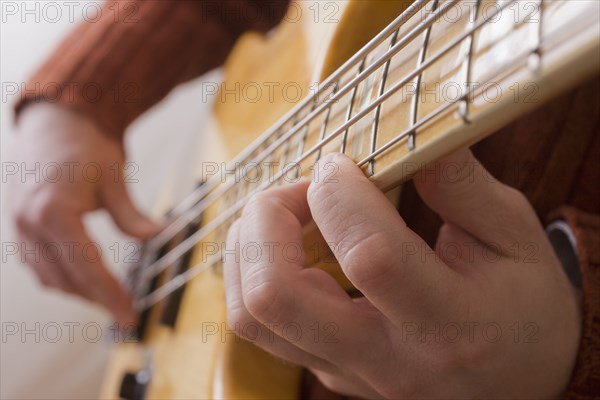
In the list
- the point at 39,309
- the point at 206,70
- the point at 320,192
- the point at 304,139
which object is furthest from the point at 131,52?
the point at 39,309

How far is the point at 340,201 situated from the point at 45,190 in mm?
478

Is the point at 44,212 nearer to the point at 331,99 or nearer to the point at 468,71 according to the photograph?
the point at 331,99

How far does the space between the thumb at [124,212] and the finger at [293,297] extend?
0.41m

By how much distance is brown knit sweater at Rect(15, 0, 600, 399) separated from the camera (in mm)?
400

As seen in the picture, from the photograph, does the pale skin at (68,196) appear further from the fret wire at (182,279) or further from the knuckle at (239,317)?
the knuckle at (239,317)

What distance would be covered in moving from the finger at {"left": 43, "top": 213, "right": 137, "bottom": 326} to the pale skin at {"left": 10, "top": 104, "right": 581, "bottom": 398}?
0.34 m

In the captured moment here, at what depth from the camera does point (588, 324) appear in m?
0.36

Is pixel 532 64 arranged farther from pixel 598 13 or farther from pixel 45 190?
pixel 45 190

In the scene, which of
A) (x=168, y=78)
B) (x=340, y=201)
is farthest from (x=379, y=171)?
(x=168, y=78)

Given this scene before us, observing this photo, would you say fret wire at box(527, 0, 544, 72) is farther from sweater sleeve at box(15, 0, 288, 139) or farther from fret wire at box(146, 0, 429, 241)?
sweater sleeve at box(15, 0, 288, 139)

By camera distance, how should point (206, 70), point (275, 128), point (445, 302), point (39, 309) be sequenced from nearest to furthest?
1. point (445, 302)
2. point (275, 128)
3. point (206, 70)
4. point (39, 309)

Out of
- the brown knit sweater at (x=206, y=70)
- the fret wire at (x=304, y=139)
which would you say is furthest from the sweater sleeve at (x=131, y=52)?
the fret wire at (x=304, y=139)

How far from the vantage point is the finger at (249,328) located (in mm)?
358

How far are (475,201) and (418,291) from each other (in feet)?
0.25
